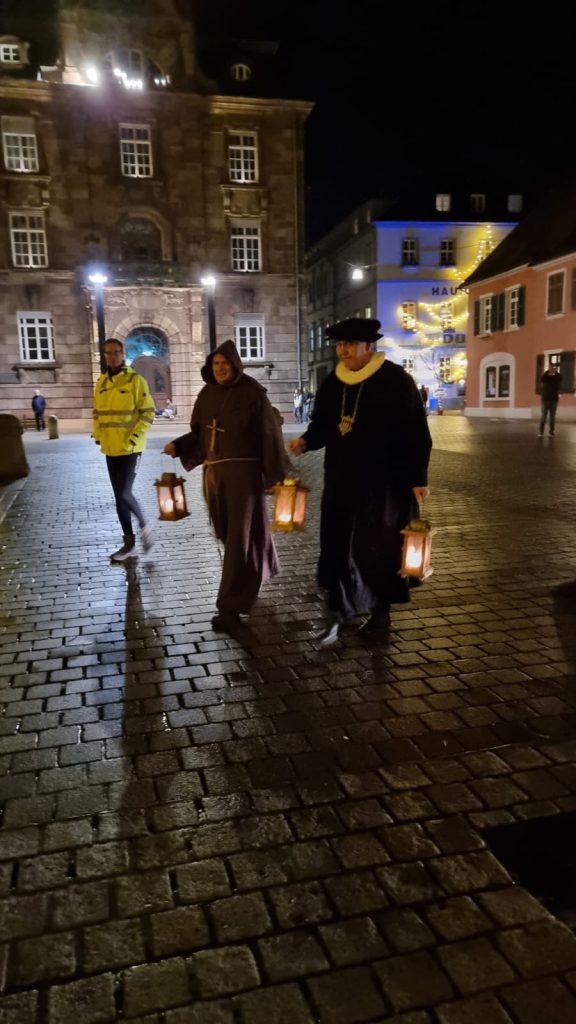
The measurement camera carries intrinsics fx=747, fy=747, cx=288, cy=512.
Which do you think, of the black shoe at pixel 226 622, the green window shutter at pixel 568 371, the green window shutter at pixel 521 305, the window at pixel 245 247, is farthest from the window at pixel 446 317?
the black shoe at pixel 226 622

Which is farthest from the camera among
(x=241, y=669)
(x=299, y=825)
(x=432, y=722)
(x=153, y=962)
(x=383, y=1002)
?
(x=241, y=669)

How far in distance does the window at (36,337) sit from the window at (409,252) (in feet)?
77.9

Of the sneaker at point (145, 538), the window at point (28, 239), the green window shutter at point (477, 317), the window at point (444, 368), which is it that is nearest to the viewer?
the sneaker at point (145, 538)

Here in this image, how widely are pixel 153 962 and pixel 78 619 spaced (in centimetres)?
351

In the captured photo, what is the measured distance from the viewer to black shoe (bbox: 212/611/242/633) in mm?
5160

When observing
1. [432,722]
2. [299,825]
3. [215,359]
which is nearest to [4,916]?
[299,825]

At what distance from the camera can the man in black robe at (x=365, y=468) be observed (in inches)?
183

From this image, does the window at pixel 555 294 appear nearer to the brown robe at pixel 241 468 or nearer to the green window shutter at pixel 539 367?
the green window shutter at pixel 539 367

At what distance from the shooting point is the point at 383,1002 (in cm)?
204

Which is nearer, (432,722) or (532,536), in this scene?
(432,722)

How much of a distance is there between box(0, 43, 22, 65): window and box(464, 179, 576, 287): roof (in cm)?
2256

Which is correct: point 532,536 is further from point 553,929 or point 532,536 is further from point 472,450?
point 472,450

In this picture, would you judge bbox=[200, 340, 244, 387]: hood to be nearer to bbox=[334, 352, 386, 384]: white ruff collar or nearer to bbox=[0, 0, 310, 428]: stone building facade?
bbox=[334, 352, 386, 384]: white ruff collar

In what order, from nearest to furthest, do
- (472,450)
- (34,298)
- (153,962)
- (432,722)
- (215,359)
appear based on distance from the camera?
(153,962)
(432,722)
(215,359)
(472,450)
(34,298)
